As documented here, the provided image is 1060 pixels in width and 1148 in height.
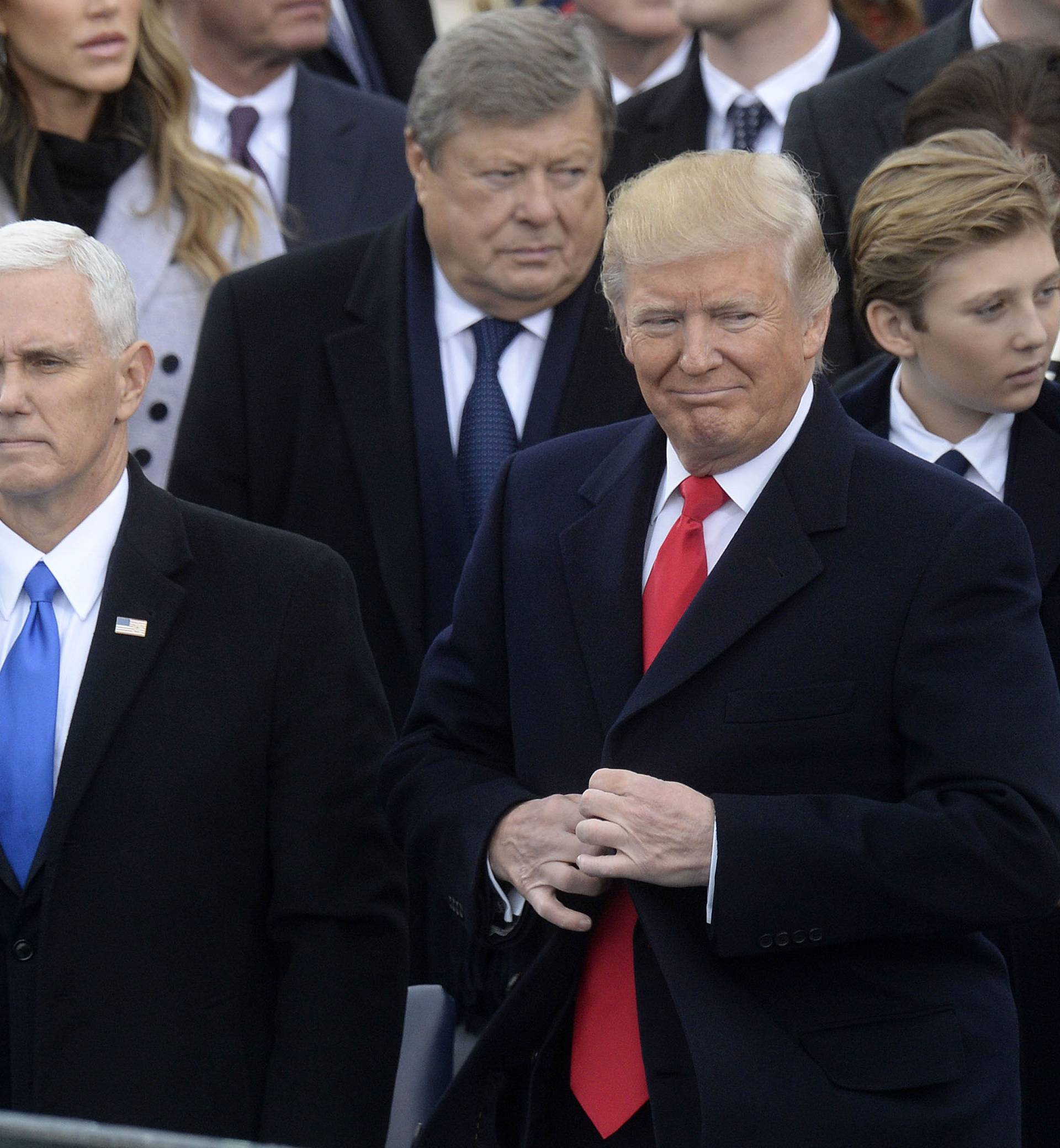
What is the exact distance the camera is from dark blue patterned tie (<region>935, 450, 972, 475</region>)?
3.44 metres

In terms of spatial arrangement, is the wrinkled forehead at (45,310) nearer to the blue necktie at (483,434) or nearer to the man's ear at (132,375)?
the man's ear at (132,375)

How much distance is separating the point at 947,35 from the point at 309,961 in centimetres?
269

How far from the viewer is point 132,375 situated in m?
3.08

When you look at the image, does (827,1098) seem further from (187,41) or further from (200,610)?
(187,41)

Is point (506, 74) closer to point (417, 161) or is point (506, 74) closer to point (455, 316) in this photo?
point (417, 161)

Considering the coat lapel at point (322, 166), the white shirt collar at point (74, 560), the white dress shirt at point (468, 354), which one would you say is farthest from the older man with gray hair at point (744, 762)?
the coat lapel at point (322, 166)

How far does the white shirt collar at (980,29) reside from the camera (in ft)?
14.8

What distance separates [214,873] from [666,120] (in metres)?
2.63

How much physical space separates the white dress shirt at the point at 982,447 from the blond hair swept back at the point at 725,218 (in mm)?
758

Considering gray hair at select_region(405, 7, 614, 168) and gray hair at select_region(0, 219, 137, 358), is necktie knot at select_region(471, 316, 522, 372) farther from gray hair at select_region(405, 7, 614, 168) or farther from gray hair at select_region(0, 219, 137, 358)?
gray hair at select_region(0, 219, 137, 358)

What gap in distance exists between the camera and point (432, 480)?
400 centimetres

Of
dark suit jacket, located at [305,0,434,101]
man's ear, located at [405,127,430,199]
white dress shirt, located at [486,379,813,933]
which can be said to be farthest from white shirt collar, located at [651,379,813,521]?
dark suit jacket, located at [305,0,434,101]

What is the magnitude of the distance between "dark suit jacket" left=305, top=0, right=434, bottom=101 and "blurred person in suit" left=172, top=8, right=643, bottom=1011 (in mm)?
2051

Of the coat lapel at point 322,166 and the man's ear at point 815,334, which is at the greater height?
the coat lapel at point 322,166
